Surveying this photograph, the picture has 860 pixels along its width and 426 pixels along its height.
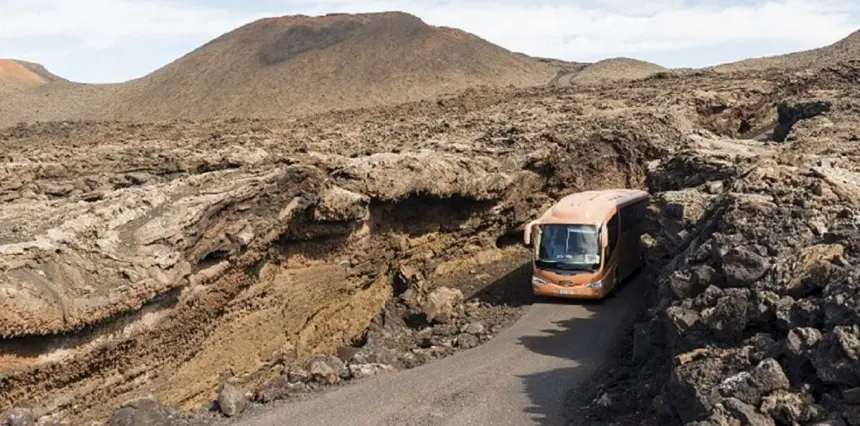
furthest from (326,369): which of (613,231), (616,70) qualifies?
(616,70)

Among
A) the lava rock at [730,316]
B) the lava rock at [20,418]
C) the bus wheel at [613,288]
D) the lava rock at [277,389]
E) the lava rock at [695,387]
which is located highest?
the lava rock at [730,316]

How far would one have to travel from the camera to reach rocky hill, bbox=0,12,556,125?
59781mm

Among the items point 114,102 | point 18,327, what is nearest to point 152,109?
point 114,102

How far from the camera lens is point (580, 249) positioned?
17.2 m

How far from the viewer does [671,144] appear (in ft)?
83.0

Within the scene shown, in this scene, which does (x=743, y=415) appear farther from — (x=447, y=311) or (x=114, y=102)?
(x=114, y=102)

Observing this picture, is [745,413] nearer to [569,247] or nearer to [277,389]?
[277,389]

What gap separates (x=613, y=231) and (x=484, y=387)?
6.93 metres

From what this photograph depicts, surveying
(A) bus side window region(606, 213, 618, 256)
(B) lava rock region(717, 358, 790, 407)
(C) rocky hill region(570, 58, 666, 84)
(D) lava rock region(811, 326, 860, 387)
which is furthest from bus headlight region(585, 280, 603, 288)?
(C) rocky hill region(570, 58, 666, 84)

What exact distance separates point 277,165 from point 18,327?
6.31 m

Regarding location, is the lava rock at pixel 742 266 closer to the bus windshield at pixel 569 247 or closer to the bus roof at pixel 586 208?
the bus windshield at pixel 569 247

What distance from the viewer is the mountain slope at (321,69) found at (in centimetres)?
6022

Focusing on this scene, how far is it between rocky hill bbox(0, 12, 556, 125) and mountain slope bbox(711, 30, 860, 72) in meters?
18.4

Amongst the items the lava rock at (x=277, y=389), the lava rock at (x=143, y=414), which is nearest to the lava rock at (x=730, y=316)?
the lava rock at (x=277, y=389)
